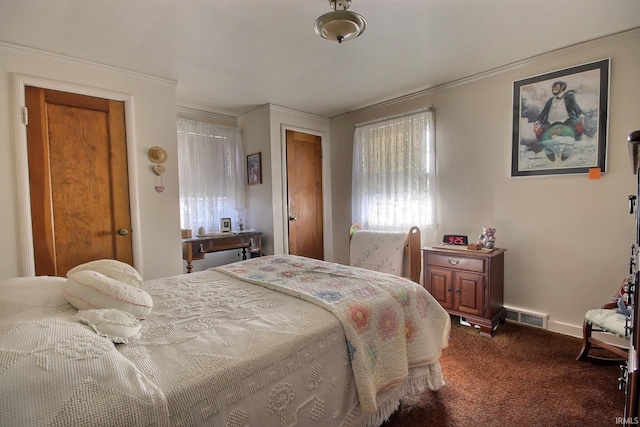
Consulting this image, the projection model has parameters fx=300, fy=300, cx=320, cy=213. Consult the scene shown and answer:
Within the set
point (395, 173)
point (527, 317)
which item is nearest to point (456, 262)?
point (527, 317)

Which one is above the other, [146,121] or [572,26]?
[572,26]

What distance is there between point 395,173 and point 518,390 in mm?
2521

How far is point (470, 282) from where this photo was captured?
281cm

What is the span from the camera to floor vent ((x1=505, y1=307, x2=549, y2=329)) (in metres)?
2.80

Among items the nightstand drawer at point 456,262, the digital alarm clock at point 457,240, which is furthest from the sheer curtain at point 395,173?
the nightstand drawer at point 456,262

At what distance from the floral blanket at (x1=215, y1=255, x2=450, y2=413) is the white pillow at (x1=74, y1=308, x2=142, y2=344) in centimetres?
73

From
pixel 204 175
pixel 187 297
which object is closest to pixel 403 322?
pixel 187 297

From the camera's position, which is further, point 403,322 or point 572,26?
point 572,26

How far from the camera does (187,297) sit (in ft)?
5.29

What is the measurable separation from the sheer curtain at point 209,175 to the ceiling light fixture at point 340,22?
2644 mm

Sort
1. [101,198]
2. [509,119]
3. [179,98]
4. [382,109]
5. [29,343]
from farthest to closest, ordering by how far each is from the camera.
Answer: [382,109] → [179,98] → [509,119] → [101,198] → [29,343]

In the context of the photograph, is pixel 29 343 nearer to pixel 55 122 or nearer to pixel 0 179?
pixel 0 179

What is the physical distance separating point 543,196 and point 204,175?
3886mm

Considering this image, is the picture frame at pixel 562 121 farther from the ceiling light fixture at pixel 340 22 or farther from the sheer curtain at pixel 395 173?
the ceiling light fixture at pixel 340 22
